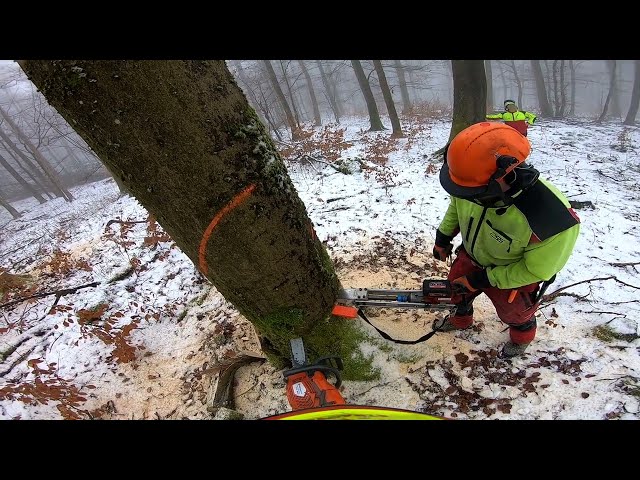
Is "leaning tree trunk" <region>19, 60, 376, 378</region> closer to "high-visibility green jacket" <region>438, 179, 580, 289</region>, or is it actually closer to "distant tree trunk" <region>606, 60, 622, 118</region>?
"high-visibility green jacket" <region>438, 179, 580, 289</region>

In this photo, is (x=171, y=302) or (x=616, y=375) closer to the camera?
(x=616, y=375)

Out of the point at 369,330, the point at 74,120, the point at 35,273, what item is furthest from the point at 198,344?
the point at 35,273

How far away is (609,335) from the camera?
10.3 ft

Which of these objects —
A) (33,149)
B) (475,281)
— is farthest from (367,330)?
(33,149)

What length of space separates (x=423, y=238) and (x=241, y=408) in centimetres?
339

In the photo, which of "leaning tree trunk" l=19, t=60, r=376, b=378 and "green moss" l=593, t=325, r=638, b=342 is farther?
"green moss" l=593, t=325, r=638, b=342

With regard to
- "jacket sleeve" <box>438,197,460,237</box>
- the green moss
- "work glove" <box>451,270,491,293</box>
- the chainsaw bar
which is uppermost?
"jacket sleeve" <box>438,197,460,237</box>

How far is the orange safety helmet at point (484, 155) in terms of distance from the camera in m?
2.13

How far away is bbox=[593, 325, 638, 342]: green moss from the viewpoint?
308 centimetres

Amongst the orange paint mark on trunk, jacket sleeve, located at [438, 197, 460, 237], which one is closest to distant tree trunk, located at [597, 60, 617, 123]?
jacket sleeve, located at [438, 197, 460, 237]

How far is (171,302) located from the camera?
4605mm

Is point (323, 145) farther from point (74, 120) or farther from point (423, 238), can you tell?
point (74, 120)

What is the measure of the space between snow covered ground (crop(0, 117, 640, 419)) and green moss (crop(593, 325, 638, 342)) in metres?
0.01
